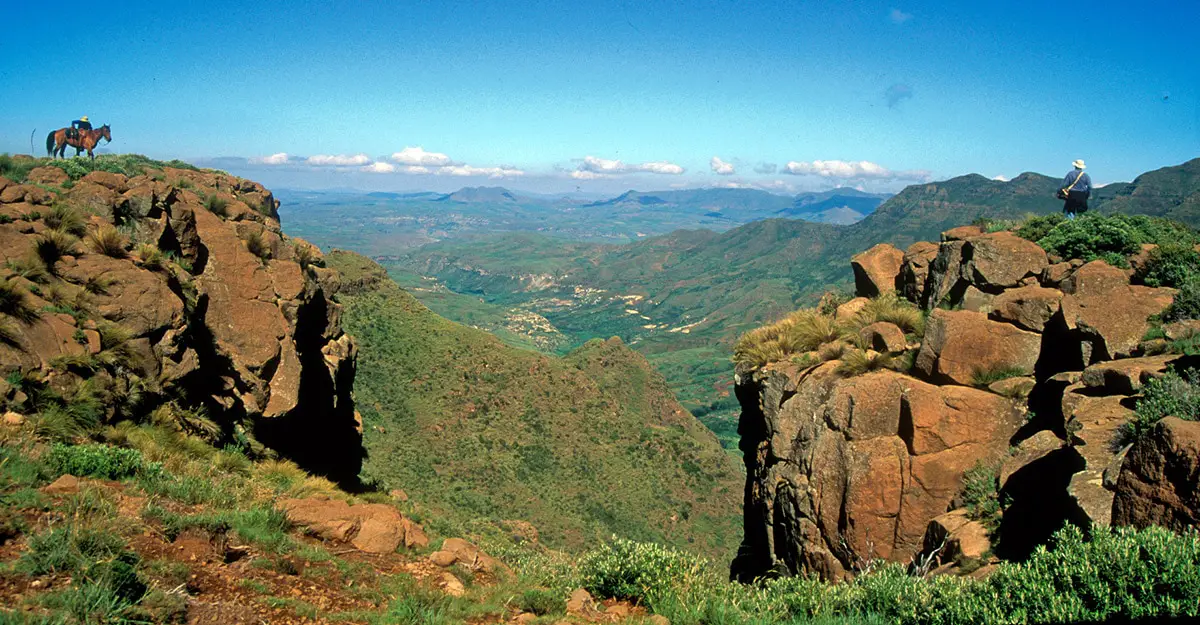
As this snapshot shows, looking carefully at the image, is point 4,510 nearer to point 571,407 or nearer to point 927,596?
point 927,596

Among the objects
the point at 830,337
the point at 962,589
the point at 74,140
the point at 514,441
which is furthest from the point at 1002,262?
the point at 514,441

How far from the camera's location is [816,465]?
12.3 meters

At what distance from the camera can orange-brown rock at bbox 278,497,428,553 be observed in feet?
28.8

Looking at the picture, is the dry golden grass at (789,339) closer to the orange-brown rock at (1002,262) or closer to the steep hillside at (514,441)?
the orange-brown rock at (1002,262)

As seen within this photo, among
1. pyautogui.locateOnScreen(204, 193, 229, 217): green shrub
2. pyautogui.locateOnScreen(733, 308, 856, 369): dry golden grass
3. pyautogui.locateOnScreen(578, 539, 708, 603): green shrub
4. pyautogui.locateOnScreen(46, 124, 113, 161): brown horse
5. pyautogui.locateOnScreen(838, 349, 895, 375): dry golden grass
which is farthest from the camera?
pyautogui.locateOnScreen(46, 124, 113, 161): brown horse

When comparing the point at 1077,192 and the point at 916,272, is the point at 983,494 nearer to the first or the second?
the point at 916,272

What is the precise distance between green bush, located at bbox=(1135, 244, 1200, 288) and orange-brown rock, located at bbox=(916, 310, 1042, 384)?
105 inches

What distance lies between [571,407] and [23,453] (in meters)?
51.5

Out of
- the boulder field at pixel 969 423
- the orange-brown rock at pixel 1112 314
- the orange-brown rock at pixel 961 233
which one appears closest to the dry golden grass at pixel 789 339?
the boulder field at pixel 969 423

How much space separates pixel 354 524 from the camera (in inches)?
359

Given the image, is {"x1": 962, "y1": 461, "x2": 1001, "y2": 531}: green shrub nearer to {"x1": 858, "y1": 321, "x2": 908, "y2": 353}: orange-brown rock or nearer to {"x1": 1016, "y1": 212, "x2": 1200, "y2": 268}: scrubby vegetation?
{"x1": 858, "y1": 321, "x2": 908, "y2": 353}: orange-brown rock

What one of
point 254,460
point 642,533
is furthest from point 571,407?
point 254,460

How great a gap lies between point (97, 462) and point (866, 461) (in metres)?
12.4

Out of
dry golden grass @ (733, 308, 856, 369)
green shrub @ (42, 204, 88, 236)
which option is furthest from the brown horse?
dry golden grass @ (733, 308, 856, 369)
